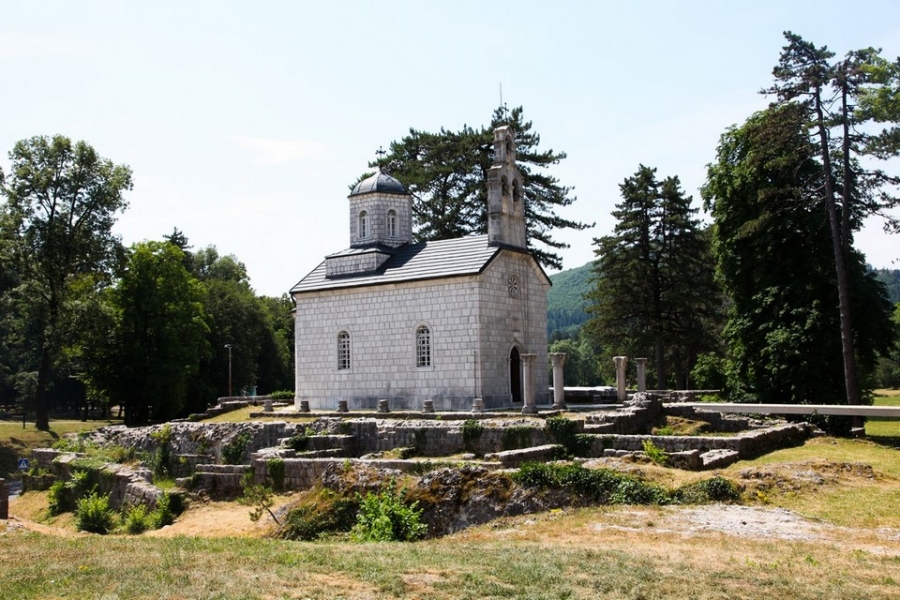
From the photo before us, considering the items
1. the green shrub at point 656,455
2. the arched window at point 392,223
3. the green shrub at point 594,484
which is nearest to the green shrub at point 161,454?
the arched window at point 392,223

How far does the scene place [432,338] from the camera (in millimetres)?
31578

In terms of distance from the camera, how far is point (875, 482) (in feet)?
54.1

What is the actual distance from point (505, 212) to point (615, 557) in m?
23.7

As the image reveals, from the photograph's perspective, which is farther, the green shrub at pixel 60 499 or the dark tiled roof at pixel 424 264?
the dark tiled roof at pixel 424 264

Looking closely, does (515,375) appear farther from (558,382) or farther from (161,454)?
(161,454)

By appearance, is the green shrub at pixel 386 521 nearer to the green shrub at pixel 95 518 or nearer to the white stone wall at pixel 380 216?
the green shrub at pixel 95 518

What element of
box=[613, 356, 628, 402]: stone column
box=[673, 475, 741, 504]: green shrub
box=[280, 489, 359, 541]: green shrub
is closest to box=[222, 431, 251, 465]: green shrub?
box=[613, 356, 628, 402]: stone column

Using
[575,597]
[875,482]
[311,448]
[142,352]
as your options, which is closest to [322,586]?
[575,597]

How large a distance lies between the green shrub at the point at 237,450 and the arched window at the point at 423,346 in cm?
706

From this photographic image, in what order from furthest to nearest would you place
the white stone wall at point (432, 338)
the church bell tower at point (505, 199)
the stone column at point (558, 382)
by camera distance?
1. the church bell tower at point (505, 199)
2. the white stone wall at point (432, 338)
3. the stone column at point (558, 382)

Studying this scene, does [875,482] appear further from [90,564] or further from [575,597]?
[90,564]

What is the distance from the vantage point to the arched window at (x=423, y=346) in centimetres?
3181

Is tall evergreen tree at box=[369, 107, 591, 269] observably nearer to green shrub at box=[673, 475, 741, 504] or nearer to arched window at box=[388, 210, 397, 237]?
arched window at box=[388, 210, 397, 237]

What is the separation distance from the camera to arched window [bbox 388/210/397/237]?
37125 mm
